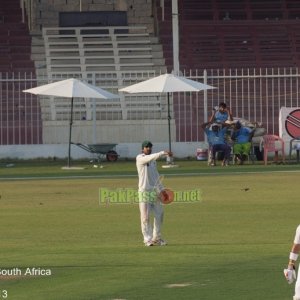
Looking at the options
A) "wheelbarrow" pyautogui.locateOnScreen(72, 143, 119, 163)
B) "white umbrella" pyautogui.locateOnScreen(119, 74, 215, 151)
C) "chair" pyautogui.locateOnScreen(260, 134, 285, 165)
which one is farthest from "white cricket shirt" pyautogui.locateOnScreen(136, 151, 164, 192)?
"wheelbarrow" pyautogui.locateOnScreen(72, 143, 119, 163)

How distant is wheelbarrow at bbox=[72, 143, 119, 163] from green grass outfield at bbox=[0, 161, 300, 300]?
201 centimetres

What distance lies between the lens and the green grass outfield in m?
16.6

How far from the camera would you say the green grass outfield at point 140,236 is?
16.6 meters

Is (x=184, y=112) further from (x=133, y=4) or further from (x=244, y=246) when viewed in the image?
(x=244, y=246)

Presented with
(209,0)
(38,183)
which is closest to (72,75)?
(209,0)

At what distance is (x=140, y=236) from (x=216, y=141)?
15.4m

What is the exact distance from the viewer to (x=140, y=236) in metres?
23.1

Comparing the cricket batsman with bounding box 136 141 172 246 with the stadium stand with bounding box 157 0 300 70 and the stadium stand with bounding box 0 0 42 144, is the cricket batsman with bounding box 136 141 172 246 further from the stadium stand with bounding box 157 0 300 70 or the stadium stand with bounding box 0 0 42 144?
the stadium stand with bounding box 157 0 300 70

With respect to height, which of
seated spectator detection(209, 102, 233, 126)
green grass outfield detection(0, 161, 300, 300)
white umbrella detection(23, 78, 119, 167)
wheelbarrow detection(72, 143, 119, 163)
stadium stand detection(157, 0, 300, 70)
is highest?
stadium stand detection(157, 0, 300, 70)

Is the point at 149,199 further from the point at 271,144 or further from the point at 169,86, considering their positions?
the point at 271,144

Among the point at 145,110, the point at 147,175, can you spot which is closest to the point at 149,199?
the point at 147,175

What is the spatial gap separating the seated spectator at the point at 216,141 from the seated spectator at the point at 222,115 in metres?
0.20

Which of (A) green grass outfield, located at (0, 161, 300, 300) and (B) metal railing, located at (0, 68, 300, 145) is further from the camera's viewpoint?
(B) metal railing, located at (0, 68, 300, 145)

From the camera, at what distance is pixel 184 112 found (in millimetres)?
43188
